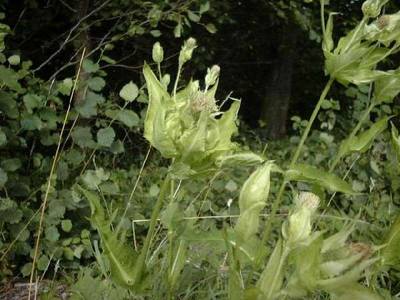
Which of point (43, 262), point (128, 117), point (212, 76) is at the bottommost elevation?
point (43, 262)

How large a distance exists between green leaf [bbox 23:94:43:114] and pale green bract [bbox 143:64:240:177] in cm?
123

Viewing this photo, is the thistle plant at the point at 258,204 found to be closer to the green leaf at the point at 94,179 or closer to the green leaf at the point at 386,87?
the green leaf at the point at 386,87

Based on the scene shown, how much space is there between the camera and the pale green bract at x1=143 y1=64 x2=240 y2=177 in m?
0.81

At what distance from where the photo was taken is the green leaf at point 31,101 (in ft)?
6.51

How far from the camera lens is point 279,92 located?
288 inches

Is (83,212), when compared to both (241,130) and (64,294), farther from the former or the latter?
(241,130)

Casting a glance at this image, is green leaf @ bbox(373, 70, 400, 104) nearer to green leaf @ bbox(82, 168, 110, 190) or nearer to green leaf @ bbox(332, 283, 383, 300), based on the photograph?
green leaf @ bbox(332, 283, 383, 300)

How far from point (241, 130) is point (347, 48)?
181 inches

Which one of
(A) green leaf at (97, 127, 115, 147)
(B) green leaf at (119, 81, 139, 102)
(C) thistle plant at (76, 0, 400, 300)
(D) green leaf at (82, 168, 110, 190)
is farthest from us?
(A) green leaf at (97, 127, 115, 147)

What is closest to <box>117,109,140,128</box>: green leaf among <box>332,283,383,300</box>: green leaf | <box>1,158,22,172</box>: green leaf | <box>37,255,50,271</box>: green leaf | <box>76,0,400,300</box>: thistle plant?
<box>1,158,22,172</box>: green leaf

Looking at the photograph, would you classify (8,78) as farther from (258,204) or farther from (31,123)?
(258,204)

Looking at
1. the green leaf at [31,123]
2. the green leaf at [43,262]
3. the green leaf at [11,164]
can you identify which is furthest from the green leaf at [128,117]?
the green leaf at [43,262]

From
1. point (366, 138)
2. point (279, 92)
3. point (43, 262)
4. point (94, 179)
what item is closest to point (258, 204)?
point (366, 138)

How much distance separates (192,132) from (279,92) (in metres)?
6.63
